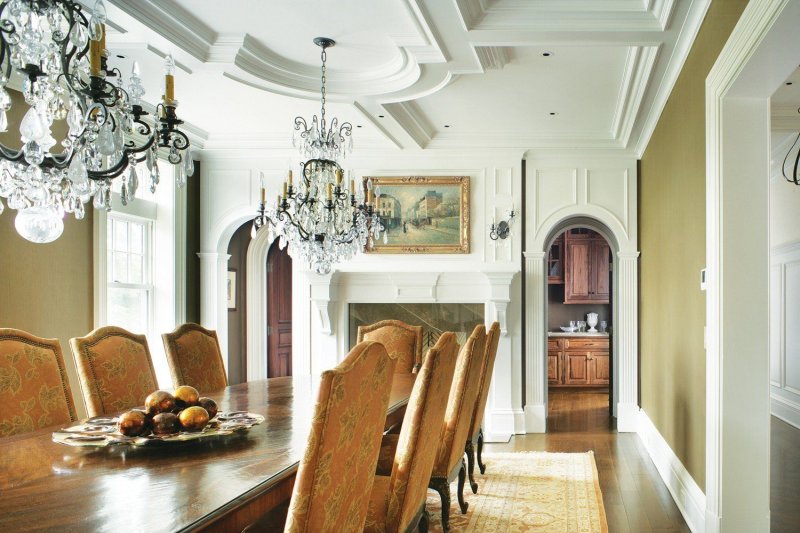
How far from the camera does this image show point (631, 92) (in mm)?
5059

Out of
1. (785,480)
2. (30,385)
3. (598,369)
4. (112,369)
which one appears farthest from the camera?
(598,369)

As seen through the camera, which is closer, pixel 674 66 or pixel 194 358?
pixel 194 358

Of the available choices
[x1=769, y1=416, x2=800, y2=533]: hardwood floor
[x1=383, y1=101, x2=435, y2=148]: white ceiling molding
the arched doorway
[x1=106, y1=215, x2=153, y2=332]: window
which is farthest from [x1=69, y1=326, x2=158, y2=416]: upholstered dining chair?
the arched doorway

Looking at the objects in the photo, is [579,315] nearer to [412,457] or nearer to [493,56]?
[493,56]

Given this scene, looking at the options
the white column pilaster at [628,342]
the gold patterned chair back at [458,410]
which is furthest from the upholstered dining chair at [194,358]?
the white column pilaster at [628,342]

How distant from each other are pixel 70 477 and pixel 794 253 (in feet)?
23.5

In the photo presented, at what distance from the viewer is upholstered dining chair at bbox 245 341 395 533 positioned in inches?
66.5

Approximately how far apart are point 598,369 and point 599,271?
4.68ft

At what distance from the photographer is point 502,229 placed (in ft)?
22.3

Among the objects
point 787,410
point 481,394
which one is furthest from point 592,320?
point 481,394

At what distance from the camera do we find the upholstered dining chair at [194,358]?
3.97 metres

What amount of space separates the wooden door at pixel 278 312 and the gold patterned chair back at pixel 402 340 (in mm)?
3091

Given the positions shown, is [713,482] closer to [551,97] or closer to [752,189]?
[752,189]

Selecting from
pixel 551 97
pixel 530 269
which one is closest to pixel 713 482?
pixel 551 97
